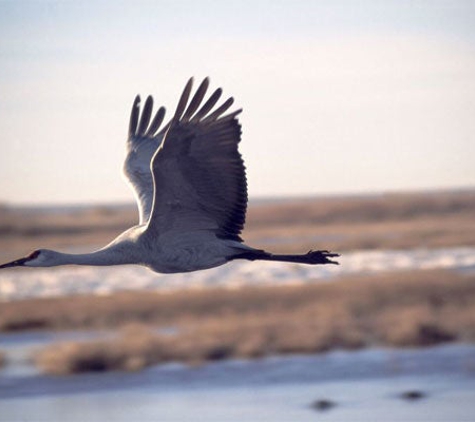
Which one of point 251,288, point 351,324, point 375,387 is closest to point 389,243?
point 251,288

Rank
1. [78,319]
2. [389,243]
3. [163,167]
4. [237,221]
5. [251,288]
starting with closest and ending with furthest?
[163,167] → [237,221] → [78,319] → [251,288] → [389,243]

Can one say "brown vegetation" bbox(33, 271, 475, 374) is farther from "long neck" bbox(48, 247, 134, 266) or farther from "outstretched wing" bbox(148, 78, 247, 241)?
"outstretched wing" bbox(148, 78, 247, 241)

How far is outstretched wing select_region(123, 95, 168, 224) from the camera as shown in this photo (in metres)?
12.9

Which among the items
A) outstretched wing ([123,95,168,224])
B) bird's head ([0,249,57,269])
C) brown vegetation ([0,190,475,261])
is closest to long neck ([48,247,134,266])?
bird's head ([0,249,57,269])

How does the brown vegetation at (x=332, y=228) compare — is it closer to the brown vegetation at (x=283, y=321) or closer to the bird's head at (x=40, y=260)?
the brown vegetation at (x=283, y=321)

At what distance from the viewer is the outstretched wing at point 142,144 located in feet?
42.5

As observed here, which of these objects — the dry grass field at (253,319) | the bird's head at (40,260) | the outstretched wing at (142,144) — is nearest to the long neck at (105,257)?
the bird's head at (40,260)

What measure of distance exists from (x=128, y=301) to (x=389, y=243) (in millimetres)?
15158

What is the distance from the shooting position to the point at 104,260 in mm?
11906

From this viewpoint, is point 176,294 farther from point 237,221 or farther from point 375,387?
point 237,221

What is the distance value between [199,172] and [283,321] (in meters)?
13.7

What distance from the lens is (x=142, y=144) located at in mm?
13234

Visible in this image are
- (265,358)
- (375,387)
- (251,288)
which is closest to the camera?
(375,387)

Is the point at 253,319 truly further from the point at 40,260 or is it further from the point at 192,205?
the point at 192,205
